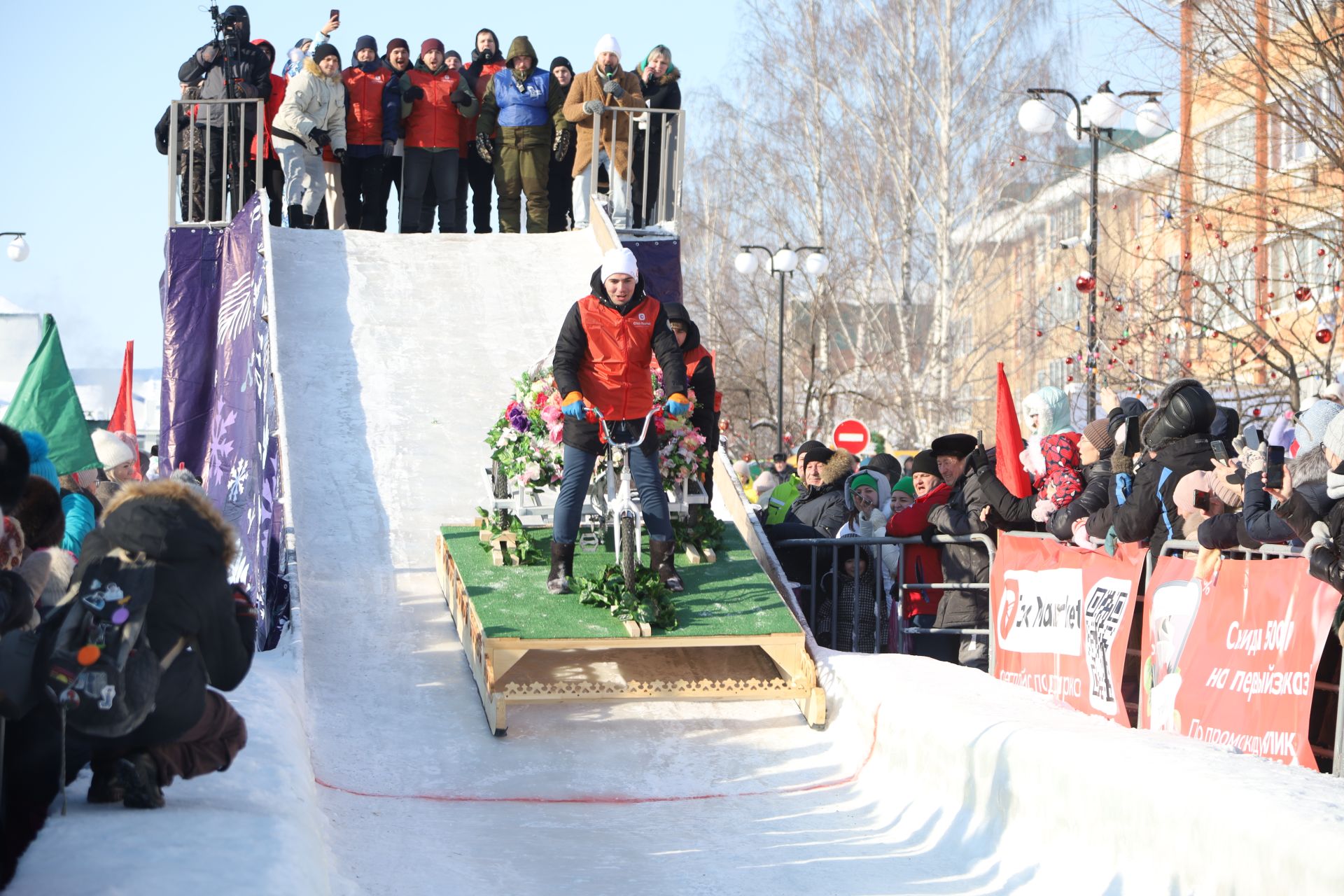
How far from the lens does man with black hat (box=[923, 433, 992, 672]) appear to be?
8945mm

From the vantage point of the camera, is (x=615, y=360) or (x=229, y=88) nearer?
(x=615, y=360)

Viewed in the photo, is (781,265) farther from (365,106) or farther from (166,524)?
(166,524)

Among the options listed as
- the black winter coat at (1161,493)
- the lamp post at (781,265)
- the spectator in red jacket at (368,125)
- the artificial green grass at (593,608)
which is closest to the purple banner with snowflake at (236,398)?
the artificial green grass at (593,608)

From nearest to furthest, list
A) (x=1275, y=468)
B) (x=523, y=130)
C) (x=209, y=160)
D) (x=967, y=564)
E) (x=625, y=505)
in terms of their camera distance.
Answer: (x=1275, y=468), (x=625, y=505), (x=967, y=564), (x=209, y=160), (x=523, y=130)

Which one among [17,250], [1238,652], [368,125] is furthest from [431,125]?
[17,250]

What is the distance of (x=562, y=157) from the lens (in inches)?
582

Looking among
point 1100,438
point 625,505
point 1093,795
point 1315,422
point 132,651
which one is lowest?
point 1093,795

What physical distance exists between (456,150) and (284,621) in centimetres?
750

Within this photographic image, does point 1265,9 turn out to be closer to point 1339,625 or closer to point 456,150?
point 1339,625

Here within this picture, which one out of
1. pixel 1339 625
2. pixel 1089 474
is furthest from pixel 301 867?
pixel 1089 474

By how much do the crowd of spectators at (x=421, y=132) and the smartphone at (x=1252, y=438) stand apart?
330 inches

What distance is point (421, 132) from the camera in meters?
14.5

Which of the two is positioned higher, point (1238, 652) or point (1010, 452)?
point (1010, 452)

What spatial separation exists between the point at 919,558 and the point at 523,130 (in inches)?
277
